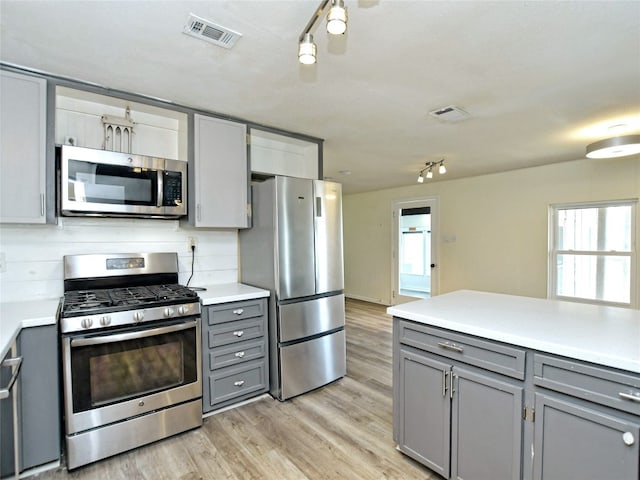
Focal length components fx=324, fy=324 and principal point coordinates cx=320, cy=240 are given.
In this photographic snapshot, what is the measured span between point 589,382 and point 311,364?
6.83 feet

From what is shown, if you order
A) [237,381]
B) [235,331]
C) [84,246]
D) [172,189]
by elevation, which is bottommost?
[237,381]

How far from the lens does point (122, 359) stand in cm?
206

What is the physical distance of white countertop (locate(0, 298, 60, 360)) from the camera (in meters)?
1.54

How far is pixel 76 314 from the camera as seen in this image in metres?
1.88

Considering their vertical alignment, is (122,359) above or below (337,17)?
below

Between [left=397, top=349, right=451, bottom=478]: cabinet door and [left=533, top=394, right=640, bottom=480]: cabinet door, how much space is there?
1.42 ft

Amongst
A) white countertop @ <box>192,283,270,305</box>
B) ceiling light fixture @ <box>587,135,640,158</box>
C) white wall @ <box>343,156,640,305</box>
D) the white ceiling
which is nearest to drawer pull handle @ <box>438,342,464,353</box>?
white countertop @ <box>192,283,270,305</box>

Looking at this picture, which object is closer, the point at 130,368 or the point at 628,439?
the point at 628,439

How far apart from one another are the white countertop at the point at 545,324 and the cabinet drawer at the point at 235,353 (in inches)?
50.7

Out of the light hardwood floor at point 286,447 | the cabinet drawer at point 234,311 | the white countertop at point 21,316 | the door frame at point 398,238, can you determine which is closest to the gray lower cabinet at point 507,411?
the light hardwood floor at point 286,447

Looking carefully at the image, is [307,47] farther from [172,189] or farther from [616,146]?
[616,146]

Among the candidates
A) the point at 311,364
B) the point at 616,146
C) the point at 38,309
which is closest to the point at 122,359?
the point at 38,309

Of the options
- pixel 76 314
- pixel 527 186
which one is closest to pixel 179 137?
pixel 76 314

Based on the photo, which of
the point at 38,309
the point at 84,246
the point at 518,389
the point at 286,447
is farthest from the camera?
the point at 84,246
